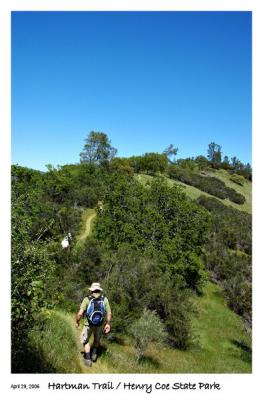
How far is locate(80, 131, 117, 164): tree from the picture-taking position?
8875 cm

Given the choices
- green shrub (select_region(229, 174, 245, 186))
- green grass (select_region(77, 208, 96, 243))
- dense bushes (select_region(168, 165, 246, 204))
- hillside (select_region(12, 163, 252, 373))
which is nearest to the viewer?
hillside (select_region(12, 163, 252, 373))

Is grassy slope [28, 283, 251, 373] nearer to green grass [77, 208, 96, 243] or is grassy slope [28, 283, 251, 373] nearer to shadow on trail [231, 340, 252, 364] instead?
shadow on trail [231, 340, 252, 364]

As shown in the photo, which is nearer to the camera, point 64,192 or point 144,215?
point 144,215

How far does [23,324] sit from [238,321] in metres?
29.8

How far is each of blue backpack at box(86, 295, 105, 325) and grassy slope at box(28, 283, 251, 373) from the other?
1292mm

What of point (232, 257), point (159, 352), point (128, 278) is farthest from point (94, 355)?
point (232, 257)

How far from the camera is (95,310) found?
36.7ft

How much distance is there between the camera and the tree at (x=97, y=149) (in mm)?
88750

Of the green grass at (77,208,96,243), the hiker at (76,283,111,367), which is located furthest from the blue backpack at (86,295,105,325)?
the green grass at (77,208,96,243)

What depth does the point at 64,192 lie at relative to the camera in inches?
2245
